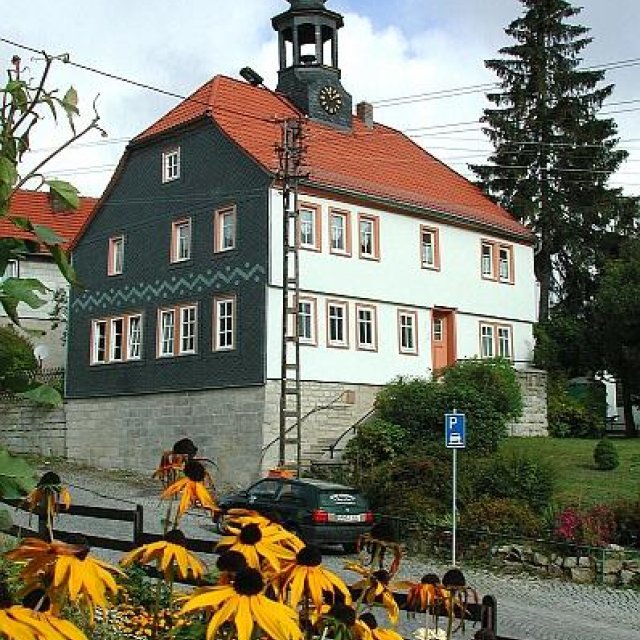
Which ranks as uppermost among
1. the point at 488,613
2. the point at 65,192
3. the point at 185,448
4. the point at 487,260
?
the point at 487,260

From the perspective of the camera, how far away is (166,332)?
34688 mm

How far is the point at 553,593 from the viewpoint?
18.1 metres

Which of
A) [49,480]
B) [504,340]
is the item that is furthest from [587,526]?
[504,340]

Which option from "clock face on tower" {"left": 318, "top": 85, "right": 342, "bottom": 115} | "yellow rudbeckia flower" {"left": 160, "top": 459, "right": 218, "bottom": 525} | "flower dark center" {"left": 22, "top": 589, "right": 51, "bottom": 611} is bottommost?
"flower dark center" {"left": 22, "top": 589, "right": 51, "bottom": 611}

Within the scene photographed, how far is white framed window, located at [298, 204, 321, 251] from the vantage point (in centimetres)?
3253

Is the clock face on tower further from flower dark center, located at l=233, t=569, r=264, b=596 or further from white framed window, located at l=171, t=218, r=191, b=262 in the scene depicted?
flower dark center, located at l=233, t=569, r=264, b=596

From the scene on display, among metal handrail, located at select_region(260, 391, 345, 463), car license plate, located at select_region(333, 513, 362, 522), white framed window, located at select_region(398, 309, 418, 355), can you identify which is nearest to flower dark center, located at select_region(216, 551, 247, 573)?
car license plate, located at select_region(333, 513, 362, 522)

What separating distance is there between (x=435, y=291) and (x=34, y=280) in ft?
110

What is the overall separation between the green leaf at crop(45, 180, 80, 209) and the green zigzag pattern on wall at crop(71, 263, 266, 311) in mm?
28314

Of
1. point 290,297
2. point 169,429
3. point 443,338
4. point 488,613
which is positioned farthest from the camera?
point 443,338

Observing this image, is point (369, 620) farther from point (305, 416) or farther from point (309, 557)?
point (305, 416)

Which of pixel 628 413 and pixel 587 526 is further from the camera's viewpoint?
pixel 628 413

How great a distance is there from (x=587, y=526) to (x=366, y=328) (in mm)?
14633

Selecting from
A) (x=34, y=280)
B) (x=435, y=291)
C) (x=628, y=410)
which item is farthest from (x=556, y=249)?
(x=34, y=280)
